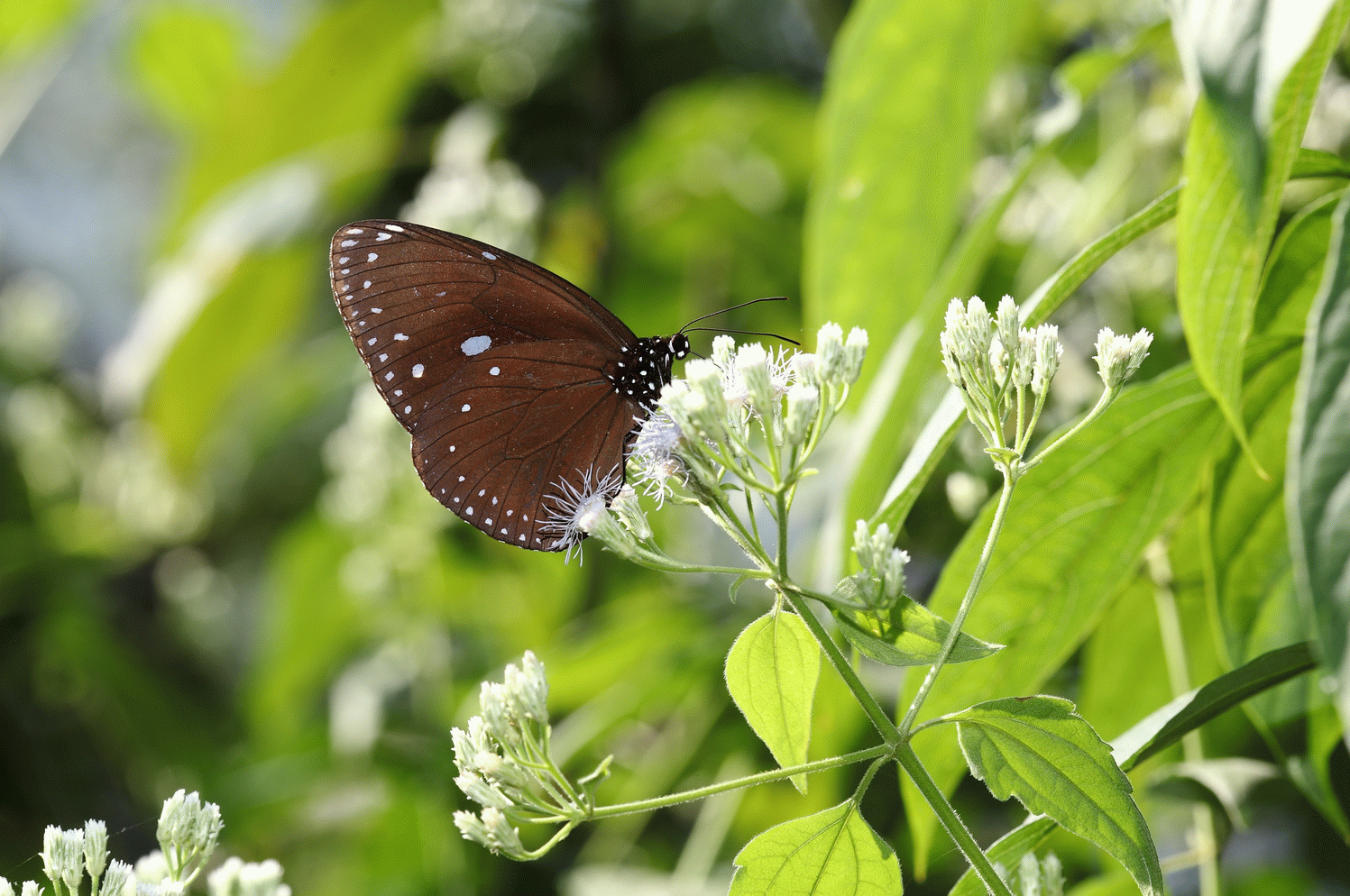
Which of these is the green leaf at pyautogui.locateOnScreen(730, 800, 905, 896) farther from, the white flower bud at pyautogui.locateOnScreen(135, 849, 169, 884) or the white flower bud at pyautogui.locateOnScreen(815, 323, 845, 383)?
the white flower bud at pyautogui.locateOnScreen(135, 849, 169, 884)

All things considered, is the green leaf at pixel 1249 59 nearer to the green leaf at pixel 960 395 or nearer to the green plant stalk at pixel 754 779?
the green leaf at pixel 960 395

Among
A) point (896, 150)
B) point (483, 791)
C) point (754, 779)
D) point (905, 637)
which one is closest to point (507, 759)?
point (483, 791)

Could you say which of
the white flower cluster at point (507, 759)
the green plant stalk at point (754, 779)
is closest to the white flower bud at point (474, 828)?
the white flower cluster at point (507, 759)

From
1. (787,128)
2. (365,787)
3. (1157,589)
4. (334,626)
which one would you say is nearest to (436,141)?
(787,128)

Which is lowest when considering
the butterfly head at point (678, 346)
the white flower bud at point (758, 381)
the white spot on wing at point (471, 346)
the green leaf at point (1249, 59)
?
the white flower bud at point (758, 381)

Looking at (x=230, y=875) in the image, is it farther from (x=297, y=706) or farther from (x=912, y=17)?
(x=297, y=706)

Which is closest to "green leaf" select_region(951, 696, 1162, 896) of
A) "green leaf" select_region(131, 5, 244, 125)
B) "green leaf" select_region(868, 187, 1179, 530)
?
"green leaf" select_region(868, 187, 1179, 530)
